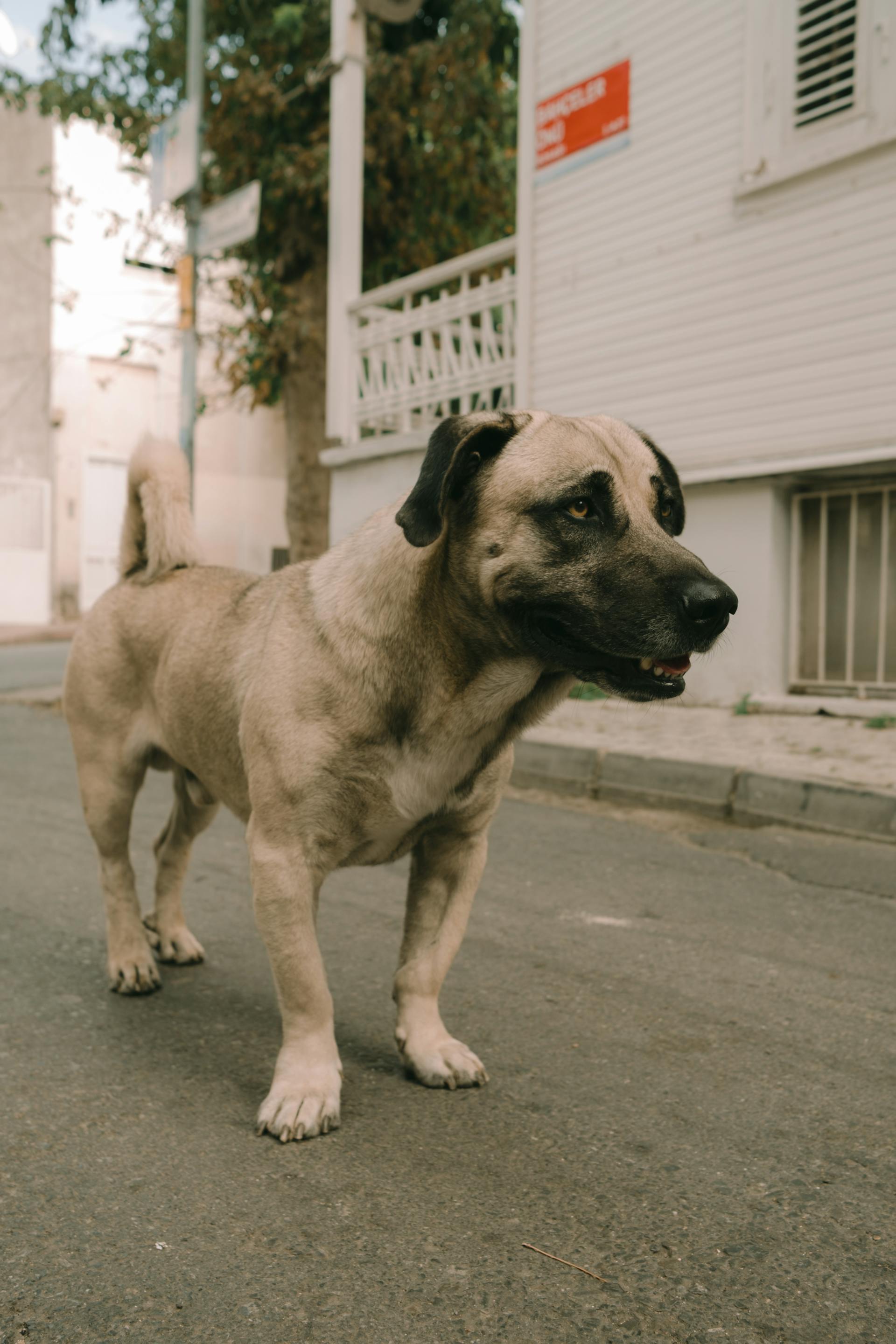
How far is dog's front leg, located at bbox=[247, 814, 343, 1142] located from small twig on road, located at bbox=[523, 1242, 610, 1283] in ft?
2.05

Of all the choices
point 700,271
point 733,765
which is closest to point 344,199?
point 700,271

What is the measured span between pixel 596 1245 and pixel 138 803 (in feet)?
15.3

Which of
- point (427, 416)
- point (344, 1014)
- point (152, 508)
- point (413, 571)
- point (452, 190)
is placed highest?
point (452, 190)

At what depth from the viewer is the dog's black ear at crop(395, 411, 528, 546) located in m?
2.29

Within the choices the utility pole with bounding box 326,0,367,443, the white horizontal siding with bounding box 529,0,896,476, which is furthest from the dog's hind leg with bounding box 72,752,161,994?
the utility pole with bounding box 326,0,367,443

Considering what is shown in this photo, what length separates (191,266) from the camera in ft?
34.9

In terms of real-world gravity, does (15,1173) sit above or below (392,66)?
below

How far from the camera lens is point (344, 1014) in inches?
124

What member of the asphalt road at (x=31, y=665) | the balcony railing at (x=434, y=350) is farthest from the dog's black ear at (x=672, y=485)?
the asphalt road at (x=31, y=665)

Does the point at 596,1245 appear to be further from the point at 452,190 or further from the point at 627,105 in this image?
the point at 452,190

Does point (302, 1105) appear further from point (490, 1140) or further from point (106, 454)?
point (106, 454)

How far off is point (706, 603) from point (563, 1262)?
1181mm

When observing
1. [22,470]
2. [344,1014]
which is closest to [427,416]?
[344,1014]

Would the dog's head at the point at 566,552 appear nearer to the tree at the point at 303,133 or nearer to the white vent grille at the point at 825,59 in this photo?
the white vent grille at the point at 825,59
